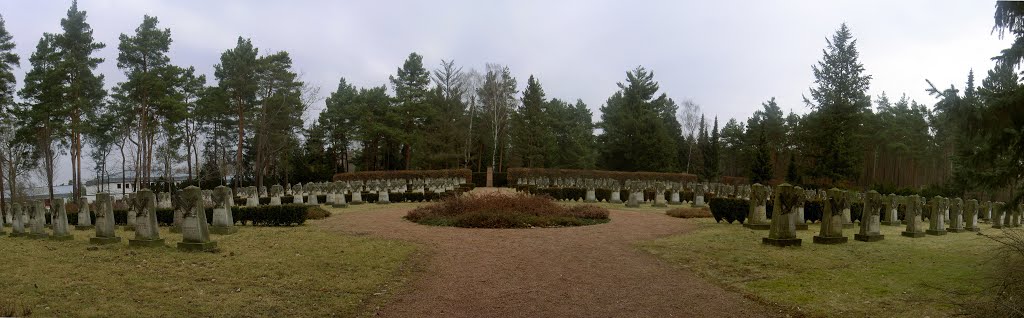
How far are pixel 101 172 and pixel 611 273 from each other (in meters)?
58.1

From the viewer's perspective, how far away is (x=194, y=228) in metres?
12.1

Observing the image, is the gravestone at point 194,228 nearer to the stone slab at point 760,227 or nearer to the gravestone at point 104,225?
the gravestone at point 104,225

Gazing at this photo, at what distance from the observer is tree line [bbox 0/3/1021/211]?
39.5 m

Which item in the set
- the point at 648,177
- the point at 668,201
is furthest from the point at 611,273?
the point at 648,177

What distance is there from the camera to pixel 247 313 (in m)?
7.18

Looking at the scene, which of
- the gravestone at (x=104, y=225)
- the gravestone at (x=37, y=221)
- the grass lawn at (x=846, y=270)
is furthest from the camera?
the gravestone at (x=37, y=221)

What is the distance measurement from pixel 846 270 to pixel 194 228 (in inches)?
458

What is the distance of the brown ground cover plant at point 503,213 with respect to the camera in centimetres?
1825

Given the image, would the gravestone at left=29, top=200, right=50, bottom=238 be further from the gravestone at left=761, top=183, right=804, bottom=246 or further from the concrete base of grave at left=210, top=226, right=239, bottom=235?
the gravestone at left=761, top=183, right=804, bottom=246

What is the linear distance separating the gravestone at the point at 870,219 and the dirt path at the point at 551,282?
4849mm

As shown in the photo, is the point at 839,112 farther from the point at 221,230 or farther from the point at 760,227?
the point at 221,230

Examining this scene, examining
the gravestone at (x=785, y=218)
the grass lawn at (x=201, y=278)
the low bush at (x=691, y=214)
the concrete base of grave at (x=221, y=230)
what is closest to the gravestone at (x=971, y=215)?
the low bush at (x=691, y=214)

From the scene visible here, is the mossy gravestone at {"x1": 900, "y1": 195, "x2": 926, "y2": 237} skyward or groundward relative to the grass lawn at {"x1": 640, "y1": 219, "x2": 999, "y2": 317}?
skyward

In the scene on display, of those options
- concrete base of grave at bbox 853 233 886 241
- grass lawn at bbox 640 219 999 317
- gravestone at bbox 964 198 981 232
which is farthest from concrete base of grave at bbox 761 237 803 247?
gravestone at bbox 964 198 981 232
